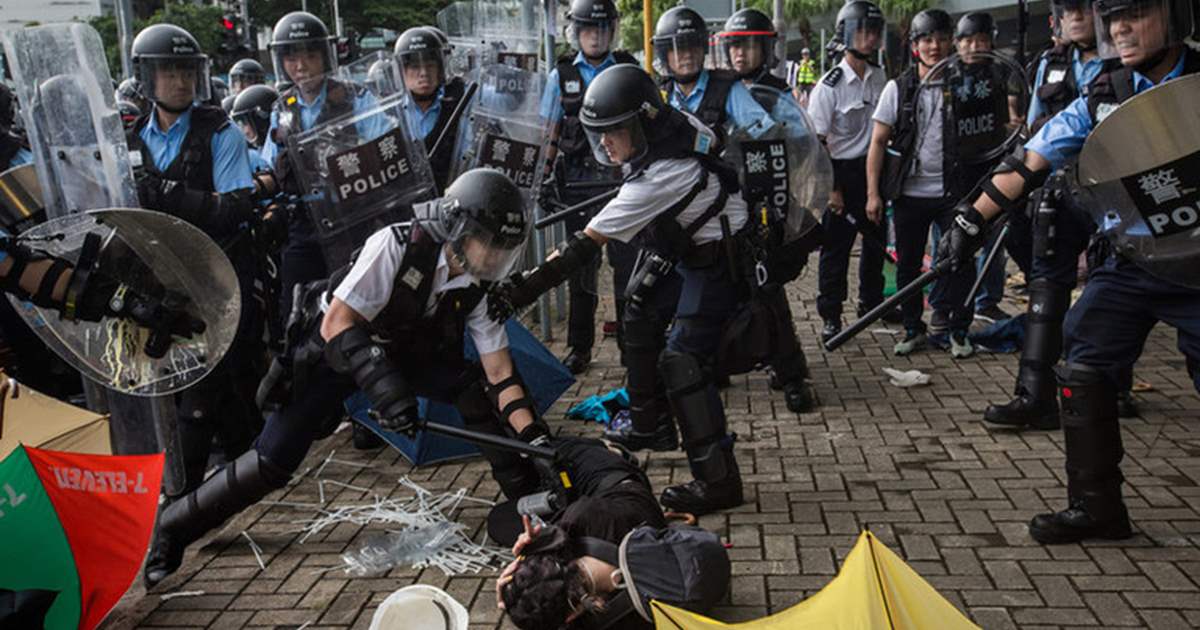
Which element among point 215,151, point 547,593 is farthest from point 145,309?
point 547,593

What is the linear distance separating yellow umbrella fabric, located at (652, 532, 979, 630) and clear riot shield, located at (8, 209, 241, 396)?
2238 millimetres

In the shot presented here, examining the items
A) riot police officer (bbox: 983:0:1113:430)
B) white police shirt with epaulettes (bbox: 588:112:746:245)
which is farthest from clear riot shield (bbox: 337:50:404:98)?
riot police officer (bbox: 983:0:1113:430)

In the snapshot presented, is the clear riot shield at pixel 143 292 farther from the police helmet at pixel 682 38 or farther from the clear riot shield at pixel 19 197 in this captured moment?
the police helmet at pixel 682 38

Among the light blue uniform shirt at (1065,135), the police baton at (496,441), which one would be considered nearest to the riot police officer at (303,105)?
the police baton at (496,441)

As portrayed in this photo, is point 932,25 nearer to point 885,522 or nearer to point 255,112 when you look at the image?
point 885,522

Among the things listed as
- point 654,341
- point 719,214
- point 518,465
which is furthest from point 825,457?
point 518,465

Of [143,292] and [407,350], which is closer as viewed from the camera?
[143,292]

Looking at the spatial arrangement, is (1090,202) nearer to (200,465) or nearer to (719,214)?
(719,214)

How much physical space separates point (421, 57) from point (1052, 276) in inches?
143

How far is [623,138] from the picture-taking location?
4445 mm

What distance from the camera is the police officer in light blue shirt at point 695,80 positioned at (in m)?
5.80

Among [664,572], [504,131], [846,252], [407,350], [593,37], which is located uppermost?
[593,37]

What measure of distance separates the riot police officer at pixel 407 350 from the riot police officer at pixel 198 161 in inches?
28.8

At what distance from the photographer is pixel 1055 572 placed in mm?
3650
